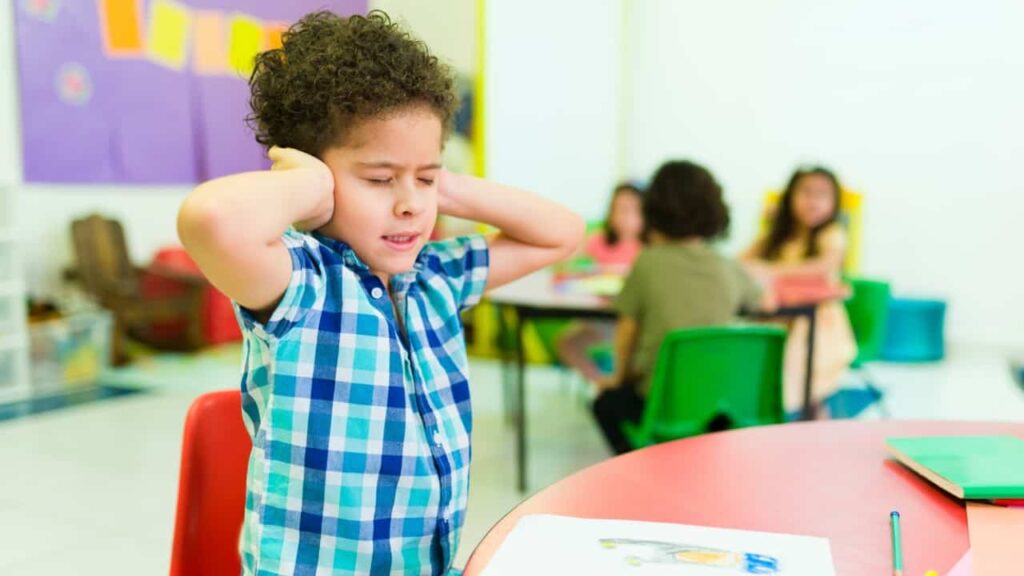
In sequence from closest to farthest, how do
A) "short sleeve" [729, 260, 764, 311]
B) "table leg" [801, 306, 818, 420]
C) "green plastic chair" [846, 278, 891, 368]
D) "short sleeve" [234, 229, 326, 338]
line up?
1. "short sleeve" [234, 229, 326, 338]
2. "short sleeve" [729, 260, 764, 311]
3. "table leg" [801, 306, 818, 420]
4. "green plastic chair" [846, 278, 891, 368]

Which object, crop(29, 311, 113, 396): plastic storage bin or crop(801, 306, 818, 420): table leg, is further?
crop(29, 311, 113, 396): plastic storage bin

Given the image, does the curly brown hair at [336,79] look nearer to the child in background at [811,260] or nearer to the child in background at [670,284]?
the child in background at [670,284]

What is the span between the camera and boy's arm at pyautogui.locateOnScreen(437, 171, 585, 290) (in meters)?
1.08

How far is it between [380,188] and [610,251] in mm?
2875

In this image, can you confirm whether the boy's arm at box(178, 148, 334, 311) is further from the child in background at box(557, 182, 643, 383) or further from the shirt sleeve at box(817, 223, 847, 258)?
the shirt sleeve at box(817, 223, 847, 258)

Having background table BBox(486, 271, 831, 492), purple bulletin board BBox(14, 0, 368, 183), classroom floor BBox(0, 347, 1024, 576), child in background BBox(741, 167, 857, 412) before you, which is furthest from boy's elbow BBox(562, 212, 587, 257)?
purple bulletin board BBox(14, 0, 368, 183)

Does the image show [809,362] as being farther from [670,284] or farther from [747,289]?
[670,284]

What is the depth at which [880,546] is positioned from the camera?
2.48 ft

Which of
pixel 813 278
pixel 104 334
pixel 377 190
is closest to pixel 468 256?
pixel 377 190

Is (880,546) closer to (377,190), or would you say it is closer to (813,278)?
(377,190)

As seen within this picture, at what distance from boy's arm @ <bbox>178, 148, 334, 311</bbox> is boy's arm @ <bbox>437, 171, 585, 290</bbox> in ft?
0.75

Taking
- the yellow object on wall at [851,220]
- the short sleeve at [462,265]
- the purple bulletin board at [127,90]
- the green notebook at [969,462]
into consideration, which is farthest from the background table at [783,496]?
the yellow object on wall at [851,220]

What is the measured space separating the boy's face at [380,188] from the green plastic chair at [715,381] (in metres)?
1.13

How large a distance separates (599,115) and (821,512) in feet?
14.2
